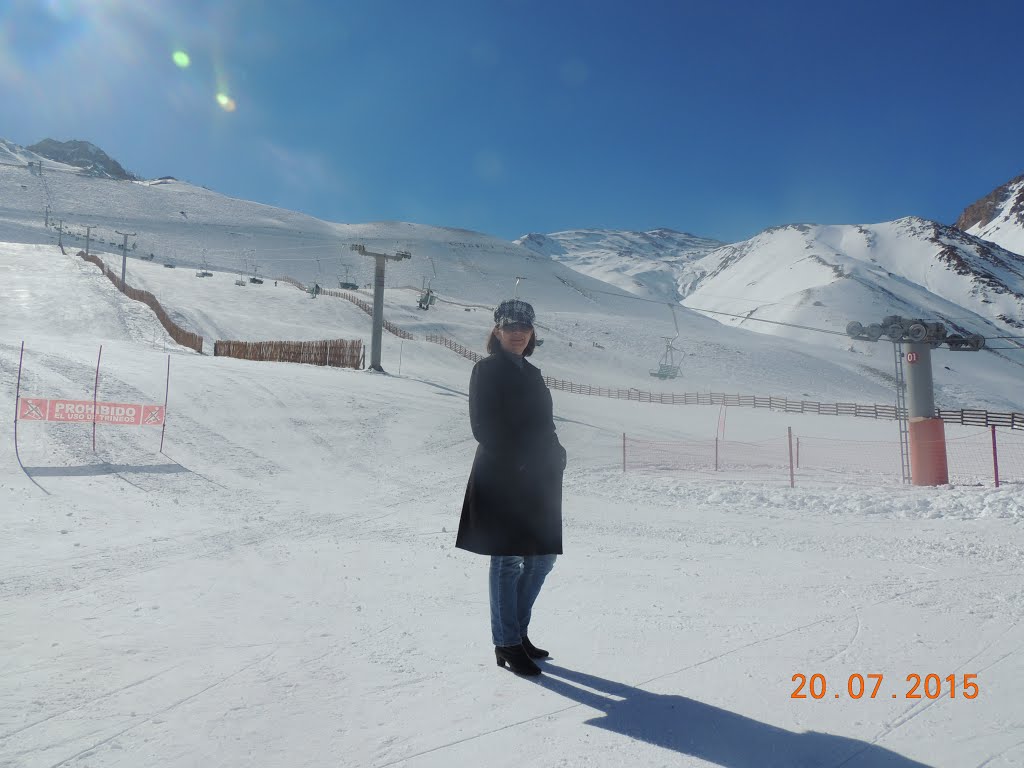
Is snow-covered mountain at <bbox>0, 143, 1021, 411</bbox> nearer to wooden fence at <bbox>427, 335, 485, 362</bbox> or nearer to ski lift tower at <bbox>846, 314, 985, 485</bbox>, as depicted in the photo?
wooden fence at <bbox>427, 335, 485, 362</bbox>

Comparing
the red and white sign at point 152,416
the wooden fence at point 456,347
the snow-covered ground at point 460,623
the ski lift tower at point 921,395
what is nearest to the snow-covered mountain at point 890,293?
the wooden fence at point 456,347

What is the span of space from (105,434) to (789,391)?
55.4 metres

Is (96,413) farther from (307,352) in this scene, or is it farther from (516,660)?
(307,352)

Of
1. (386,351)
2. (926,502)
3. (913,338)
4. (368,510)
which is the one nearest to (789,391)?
(386,351)

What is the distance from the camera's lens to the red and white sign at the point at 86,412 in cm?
937

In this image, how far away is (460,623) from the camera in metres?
3.26

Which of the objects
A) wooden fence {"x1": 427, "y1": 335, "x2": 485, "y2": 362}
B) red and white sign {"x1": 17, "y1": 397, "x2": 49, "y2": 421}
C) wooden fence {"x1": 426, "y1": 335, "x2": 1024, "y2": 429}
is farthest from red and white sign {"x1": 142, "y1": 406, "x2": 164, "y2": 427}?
wooden fence {"x1": 427, "y1": 335, "x2": 485, "y2": 362}

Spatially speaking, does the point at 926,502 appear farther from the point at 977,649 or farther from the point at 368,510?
the point at 368,510

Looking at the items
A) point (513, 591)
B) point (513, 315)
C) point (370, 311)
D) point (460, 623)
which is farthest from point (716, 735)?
point (370, 311)

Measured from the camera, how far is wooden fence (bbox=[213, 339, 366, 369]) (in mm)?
27484

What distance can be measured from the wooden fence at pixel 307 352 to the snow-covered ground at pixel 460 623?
17.7m

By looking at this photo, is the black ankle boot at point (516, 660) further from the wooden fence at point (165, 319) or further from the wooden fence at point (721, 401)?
the wooden fence at point (721, 401)

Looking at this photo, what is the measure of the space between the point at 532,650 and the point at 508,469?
846 mm

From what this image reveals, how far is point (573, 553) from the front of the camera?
5.20 meters
